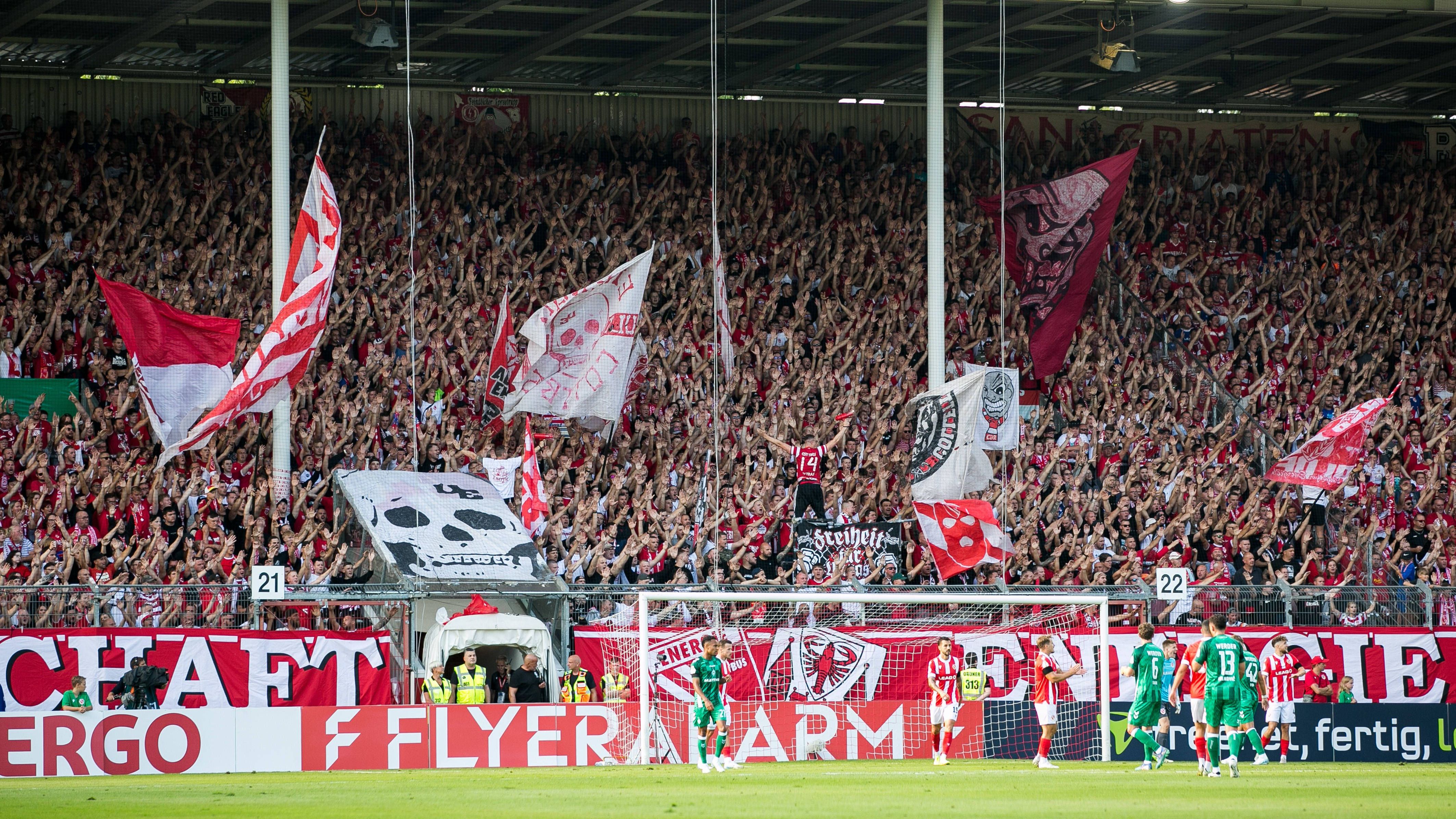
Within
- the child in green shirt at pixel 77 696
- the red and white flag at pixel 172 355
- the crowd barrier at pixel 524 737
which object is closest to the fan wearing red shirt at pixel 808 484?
the crowd barrier at pixel 524 737

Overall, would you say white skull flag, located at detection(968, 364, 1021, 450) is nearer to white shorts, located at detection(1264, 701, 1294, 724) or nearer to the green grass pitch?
white shorts, located at detection(1264, 701, 1294, 724)

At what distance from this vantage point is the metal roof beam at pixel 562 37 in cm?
3650

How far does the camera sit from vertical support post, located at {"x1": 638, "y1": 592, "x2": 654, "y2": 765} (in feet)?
78.5

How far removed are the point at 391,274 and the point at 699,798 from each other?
61.2 feet

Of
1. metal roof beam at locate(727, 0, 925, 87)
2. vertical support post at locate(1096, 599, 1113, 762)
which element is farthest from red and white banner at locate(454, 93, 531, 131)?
vertical support post at locate(1096, 599, 1113, 762)

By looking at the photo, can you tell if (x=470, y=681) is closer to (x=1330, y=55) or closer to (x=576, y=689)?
(x=576, y=689)

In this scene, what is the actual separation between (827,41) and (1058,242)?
8345mm

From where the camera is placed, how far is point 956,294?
37344 millimetres

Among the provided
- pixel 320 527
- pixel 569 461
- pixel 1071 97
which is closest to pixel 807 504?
pixel 569 461

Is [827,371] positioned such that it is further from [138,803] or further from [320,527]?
[138,803]

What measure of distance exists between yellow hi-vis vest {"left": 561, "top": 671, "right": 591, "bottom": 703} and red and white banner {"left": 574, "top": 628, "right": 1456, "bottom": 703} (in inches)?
56.1

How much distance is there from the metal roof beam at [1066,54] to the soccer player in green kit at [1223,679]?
1967 centimetres

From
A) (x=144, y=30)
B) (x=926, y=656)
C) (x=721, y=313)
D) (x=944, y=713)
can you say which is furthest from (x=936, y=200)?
(x=144, y=30)

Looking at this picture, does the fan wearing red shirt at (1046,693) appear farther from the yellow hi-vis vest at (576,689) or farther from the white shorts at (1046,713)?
the yellow hi-vis vest at (576,689)
